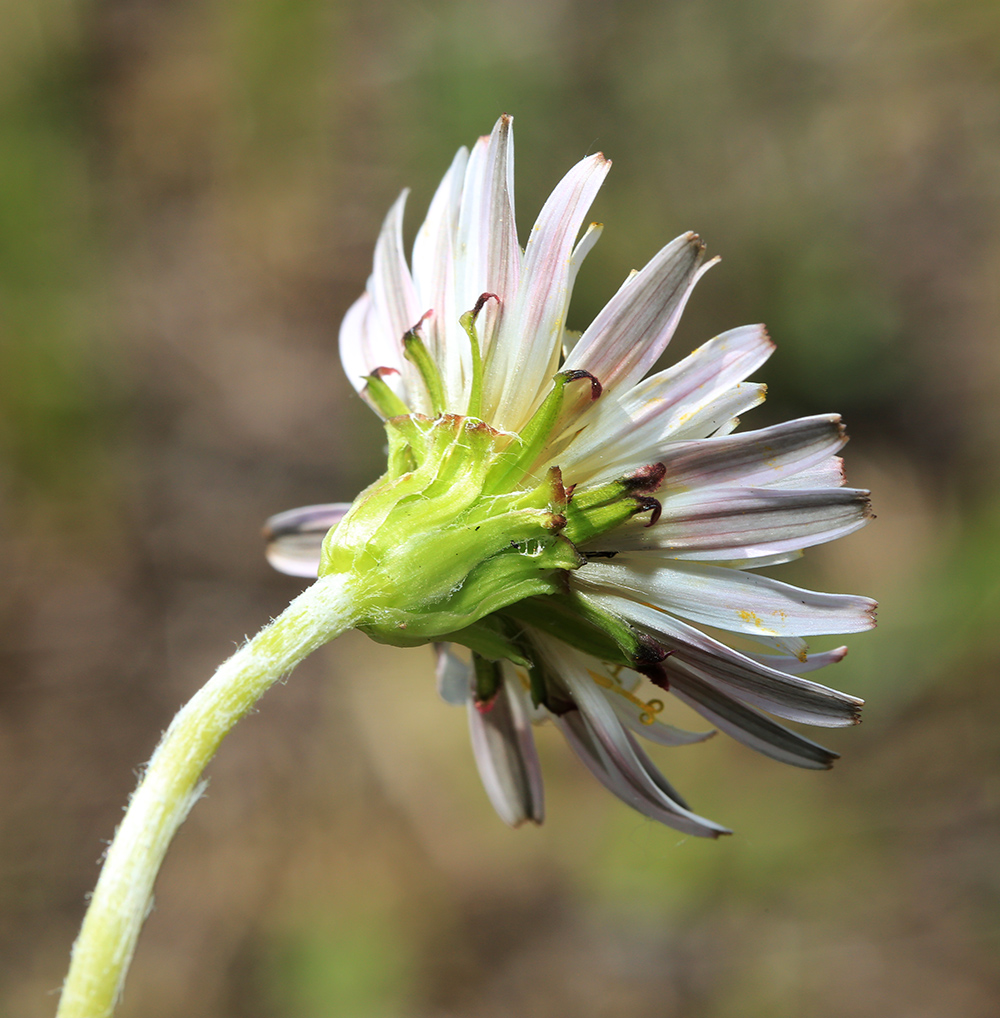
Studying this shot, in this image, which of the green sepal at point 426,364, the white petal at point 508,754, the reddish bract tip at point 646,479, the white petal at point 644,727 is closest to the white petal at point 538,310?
the green sepal at point 426,364

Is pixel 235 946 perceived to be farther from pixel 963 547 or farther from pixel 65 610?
pixel 963 547

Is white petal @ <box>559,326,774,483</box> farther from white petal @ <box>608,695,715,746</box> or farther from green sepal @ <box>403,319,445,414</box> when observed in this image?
white petal @ <box>608,695,715,746</box>

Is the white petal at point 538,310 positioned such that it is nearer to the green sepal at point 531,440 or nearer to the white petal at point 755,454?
the green sepal at point 531,440

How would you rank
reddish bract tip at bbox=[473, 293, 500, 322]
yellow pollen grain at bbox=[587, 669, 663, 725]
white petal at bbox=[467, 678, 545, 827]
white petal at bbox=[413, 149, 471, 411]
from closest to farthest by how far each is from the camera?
1. reddish bract tip at bbox=[473, 293, 500, 322]
2. white petal at bbox=[413, 149, 471, 411]
3. yellow pollen grain at bbox=[587, 669, 663, 725]
4. white petal at bbox=[467, 678, 545, 827]

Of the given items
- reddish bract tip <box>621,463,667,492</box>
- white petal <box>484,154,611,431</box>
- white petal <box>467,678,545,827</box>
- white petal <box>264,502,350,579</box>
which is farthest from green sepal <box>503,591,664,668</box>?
white petal <box>264,502,350,579</box>

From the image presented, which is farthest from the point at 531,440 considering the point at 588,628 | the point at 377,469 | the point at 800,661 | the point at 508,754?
the point at 377,469

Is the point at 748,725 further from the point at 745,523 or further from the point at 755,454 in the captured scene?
the point at 755,454
